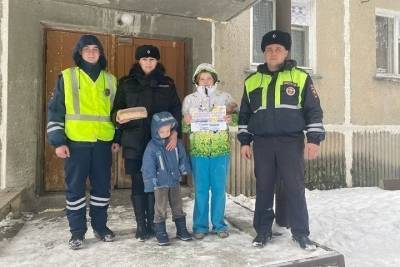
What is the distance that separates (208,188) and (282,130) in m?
0.91

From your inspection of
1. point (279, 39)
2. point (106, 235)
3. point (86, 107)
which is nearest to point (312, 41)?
point (279, 39)

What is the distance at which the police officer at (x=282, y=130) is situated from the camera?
3283 millimetres

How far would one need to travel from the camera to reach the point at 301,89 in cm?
331

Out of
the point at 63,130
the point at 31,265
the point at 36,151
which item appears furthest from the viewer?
the point at 36,151

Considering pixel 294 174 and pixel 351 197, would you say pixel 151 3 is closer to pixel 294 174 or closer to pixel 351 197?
pixel 294 174

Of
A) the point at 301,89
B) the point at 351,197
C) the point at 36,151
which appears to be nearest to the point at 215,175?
the point at 301,89

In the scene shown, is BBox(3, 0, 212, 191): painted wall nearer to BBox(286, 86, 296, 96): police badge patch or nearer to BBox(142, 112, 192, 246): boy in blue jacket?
BBox(142, 112, 192, 246): boy in blue jacket

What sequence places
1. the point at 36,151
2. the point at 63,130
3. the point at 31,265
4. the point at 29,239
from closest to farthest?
the point at 31,265, the point at 63,130, the point at 29,239, the point at 36,151

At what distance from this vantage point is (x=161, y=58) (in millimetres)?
5391

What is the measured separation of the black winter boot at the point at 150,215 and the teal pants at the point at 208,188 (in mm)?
415

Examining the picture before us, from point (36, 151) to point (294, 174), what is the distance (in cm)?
324

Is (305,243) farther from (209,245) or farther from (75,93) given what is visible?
(75,93)

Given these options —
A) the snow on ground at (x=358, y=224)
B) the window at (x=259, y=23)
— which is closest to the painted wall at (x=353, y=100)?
the snow on ground at (x=358, y=224)

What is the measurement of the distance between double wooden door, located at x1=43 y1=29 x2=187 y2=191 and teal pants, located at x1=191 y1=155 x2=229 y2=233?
6.82ft
